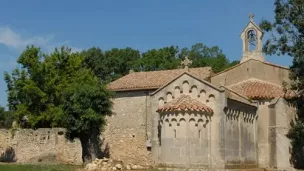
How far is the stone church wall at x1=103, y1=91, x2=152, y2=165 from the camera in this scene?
36.7 m

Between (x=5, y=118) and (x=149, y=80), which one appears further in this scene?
(x=5, y=118)

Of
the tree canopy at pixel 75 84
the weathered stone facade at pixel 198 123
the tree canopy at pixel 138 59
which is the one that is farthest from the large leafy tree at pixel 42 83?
the tree canopy at pixel 138 59

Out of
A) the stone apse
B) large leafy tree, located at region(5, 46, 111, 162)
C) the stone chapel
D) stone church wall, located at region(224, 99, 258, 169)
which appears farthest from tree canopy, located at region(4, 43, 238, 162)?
stone church wall, located at region(224, 99, 258, 169)

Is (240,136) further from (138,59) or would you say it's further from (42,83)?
(138,59)

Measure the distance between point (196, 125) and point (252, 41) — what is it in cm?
1115

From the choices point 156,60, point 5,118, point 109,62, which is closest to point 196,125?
point 156,60

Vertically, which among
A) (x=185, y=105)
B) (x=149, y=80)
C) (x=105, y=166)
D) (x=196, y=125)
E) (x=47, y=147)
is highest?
(x=149, y=80)

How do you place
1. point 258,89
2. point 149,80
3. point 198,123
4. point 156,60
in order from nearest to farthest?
point 198,123, point 258,89, point 149,80, point 156,60

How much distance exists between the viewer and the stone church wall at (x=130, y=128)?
3672 centimetres

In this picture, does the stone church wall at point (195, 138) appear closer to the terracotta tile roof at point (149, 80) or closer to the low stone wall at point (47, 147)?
the terracotta tile roof at point (149, 80)

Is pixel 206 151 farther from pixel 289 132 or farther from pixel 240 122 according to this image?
pixel 289 132

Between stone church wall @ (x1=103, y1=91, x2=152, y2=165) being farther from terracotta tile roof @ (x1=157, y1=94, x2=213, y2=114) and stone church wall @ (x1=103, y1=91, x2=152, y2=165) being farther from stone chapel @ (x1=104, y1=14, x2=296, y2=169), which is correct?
terracotta tile roof @ (x1=157, y1=94, x2=213, y2=114)

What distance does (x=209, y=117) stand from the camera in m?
24.7

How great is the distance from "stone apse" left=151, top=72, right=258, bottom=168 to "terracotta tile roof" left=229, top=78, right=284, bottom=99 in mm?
3120
